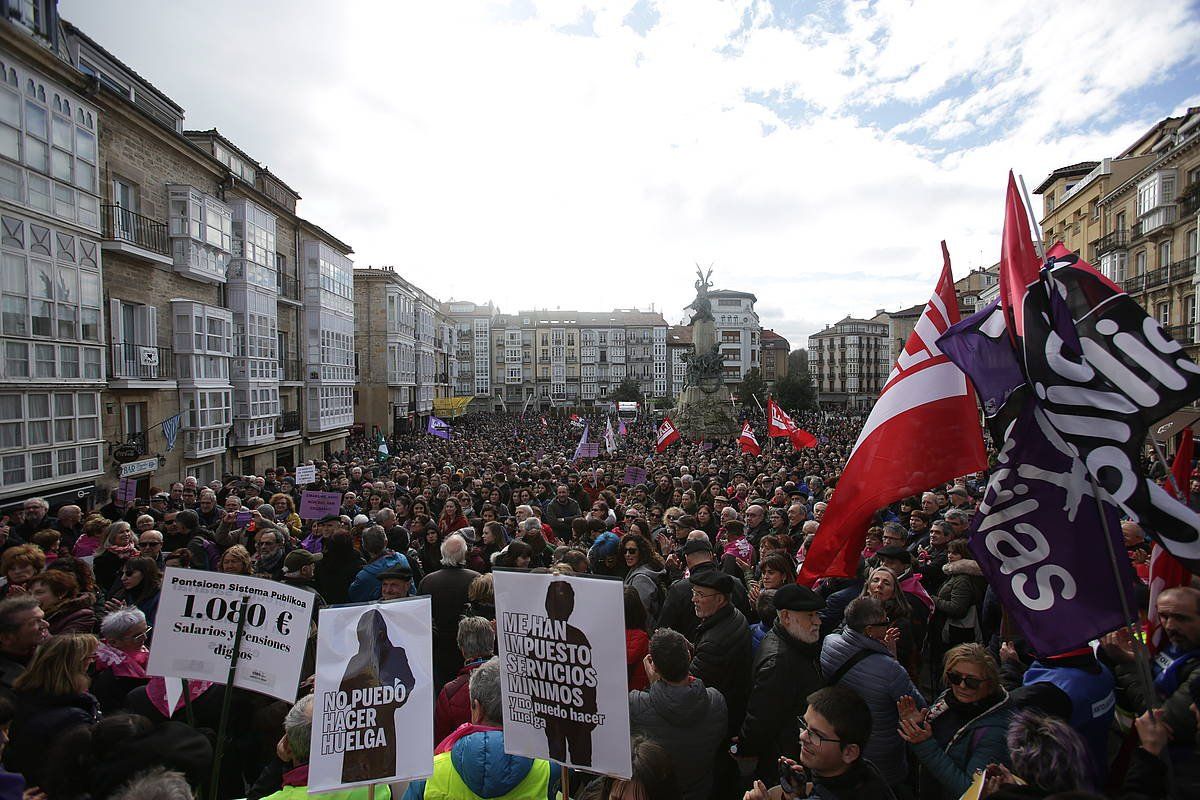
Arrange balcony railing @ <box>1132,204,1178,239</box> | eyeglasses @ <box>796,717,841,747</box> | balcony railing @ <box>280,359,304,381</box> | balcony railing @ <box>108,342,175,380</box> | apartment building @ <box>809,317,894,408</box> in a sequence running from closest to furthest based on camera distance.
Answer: eyeglasses @ <box>796,717,841,747</box>, balcony railing @ <box>108,342,175,380</box>, balcony railing @ <box>280,359,304,381</box>, balcony railing @ <box>1132,204,1178,239</box>, apartment building @ <box>809,317,894,408</box>

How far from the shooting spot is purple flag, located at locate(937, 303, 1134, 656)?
293 centimetres

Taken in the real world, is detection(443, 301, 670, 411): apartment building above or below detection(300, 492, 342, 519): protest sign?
above

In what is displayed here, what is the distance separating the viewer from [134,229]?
1869cm

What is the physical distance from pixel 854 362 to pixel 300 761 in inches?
4309

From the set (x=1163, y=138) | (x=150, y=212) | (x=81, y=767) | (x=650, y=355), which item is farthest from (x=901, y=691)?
(x=650, y=355)

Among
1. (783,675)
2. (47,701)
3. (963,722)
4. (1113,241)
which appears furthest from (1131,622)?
(1113,241)

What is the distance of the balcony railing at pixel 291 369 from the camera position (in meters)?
30.2

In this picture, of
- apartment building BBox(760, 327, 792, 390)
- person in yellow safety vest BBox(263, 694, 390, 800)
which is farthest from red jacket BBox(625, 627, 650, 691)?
apartment building BBox(760, 327, 792, 390)

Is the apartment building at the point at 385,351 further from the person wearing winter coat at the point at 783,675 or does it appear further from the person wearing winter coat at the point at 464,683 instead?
the person wearing winter coat at the point at 783,675

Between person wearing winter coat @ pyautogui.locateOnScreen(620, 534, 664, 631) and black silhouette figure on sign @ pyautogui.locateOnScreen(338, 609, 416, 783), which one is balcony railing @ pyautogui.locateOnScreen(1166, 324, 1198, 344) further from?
black silhouette figure on sign @ pyautogui.locateOnScreen(338, 609, 416, 783)

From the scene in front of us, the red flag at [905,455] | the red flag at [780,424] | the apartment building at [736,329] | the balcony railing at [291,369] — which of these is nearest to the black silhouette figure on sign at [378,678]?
the red flag at [905,455]

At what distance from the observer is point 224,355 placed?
22.2 metres

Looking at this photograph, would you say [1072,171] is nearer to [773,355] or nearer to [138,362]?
[138,362]

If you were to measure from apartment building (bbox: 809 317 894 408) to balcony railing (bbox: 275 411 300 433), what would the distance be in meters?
87.5
